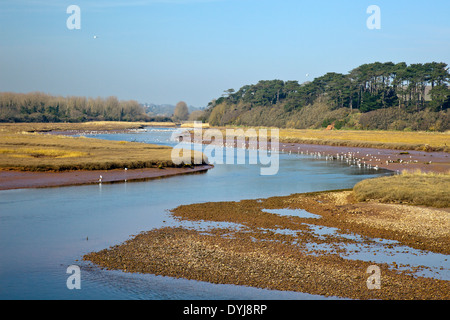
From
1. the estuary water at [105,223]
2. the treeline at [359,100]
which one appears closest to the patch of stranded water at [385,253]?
the estuary water at [105,223]

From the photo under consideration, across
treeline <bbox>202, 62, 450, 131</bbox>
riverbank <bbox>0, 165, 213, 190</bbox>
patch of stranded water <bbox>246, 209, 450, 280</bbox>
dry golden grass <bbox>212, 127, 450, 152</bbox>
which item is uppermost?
treeline <bbox>202, 62, 450, 131</bbox>

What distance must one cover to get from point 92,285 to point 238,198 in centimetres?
1593

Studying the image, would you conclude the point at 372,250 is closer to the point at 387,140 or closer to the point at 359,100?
the point at 387,140

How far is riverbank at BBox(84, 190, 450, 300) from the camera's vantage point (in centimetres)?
1317

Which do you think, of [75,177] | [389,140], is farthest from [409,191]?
[389,140]

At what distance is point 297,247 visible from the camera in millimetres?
16734

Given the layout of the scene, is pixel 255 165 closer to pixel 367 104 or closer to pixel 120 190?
pixel 120 190

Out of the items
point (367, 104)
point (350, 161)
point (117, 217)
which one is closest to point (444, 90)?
point (367, 104)

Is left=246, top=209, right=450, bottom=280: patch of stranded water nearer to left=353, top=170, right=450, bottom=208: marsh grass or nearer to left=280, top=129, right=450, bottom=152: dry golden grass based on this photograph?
left=353, top=170, right=450, bottom=208: marsh grass

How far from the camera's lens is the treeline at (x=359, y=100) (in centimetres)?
9206

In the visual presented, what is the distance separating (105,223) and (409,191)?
632 inches

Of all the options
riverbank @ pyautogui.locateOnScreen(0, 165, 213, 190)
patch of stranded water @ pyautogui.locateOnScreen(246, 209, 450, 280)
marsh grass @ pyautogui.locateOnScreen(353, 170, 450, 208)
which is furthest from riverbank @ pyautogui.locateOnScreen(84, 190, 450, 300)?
riverbank @ pyautogui.locateOnScreen(0, 165, 213, 190)

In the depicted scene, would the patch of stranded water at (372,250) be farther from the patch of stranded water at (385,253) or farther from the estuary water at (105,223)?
the estuary water at (105,223)

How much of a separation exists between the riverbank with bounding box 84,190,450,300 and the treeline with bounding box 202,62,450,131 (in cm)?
7032
